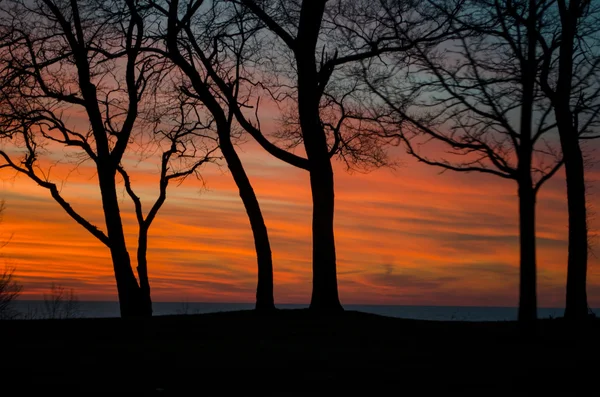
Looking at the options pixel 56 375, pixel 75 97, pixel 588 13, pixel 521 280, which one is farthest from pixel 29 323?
pixel 588 13

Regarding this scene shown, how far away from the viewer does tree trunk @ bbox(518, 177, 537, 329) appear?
592 inches

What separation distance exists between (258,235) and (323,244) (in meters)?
2.04

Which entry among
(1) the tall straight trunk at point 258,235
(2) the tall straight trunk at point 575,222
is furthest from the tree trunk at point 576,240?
(1) the tall straight trunk at point 258,235

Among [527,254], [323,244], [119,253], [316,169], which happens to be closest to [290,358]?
[527,254]

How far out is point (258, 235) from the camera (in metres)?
20.7

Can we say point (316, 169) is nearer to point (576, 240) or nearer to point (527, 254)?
point (527, 254)

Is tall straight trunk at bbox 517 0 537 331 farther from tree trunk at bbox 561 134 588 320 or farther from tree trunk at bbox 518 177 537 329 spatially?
tree trunk at bbox 561 134 588 320

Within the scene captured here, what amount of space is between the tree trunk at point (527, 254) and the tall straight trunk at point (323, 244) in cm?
559

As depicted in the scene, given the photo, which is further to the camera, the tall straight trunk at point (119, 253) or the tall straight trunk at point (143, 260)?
the tall straight trunk at point (143, 260)

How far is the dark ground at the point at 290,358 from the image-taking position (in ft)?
36.4

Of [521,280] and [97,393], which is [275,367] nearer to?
[97,393]

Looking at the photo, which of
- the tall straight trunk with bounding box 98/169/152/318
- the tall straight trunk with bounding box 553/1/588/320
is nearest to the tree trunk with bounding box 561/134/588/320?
the tall straight trunk with bounding box 553/1/588/320

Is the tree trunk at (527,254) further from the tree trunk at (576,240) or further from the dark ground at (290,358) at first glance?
the tree trunk at (576,240)

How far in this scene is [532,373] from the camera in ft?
40.2
